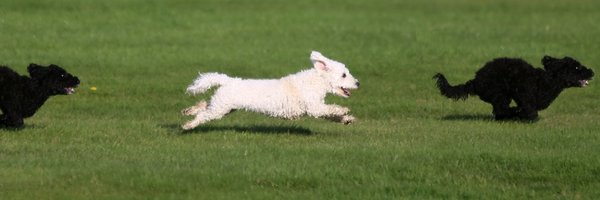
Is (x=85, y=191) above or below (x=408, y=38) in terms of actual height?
below

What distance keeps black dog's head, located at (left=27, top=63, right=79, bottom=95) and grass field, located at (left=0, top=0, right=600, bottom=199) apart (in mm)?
499

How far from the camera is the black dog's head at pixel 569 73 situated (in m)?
18.9

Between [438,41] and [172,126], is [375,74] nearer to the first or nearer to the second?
[438,41]

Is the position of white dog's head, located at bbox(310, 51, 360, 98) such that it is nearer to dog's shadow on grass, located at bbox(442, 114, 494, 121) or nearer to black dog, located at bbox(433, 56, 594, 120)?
black dog, located at bbox(433, 56, 594, 120)

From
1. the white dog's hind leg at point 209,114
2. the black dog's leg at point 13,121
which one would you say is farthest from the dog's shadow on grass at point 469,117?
the black dog's leg at point 13,121

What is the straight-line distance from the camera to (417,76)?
2589 centimetres

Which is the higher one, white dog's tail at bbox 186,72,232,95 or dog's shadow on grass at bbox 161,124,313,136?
white dog's tail at bbox 186,72,232,95

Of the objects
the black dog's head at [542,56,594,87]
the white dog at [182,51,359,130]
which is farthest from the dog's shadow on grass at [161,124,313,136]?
the black dog's head at [542,56,594,87]

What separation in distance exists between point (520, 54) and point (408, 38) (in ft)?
9.91

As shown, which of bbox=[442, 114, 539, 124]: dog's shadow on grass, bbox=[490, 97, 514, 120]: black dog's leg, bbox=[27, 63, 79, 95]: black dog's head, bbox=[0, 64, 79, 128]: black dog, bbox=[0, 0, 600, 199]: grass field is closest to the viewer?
bbox=[0, 0, 600, 199]: grass field

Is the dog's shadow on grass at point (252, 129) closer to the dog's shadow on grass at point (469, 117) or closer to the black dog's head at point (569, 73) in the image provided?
the dog's shadow on grass at point (469, 117)

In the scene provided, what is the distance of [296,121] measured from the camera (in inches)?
747

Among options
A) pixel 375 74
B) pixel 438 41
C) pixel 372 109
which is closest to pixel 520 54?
pixel 438 41

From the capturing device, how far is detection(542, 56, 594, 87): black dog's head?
61.9 ft
